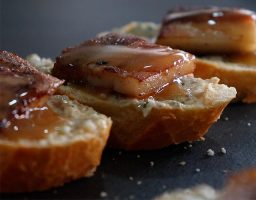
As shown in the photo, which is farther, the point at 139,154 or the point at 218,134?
the point at 218,134

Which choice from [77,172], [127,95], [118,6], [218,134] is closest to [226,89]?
[218,134]

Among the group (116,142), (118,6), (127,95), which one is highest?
(127,95)

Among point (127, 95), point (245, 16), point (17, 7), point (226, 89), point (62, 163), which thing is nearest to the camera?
point (62, 163)

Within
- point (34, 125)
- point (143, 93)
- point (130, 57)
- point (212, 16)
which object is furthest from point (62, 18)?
point (34, 125)

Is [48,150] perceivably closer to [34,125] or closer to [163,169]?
[34,125]

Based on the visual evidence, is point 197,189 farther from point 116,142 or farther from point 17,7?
point 17,7

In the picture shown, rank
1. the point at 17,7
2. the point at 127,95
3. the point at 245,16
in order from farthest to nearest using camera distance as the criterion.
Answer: the point at 17,7 → the point at 245,16 → the point at 127,95

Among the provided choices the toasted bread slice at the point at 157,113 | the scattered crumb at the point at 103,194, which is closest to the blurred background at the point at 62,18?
the toasted bread slice at the point at 157,113

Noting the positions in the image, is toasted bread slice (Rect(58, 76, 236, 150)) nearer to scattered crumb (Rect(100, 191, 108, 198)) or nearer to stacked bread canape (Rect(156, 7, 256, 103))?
scattered crumb (Rect(100, 191, 108, 198))
